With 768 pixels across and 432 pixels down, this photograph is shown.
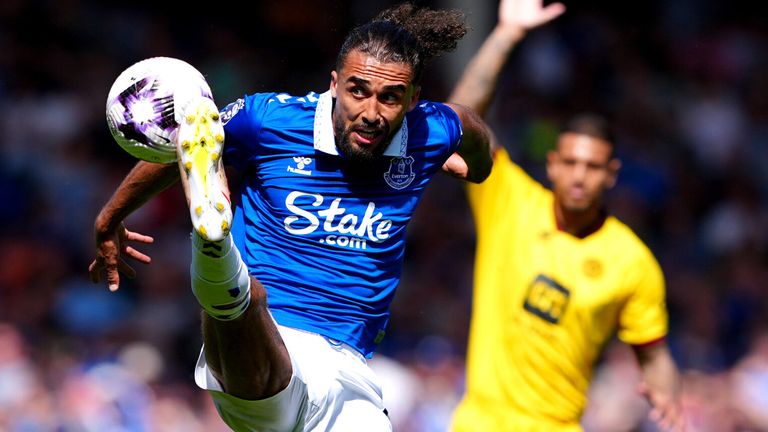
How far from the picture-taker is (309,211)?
4953 mm

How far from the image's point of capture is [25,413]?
29.6ft

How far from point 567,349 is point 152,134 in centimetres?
294

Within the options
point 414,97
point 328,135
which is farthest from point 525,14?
point 328,135

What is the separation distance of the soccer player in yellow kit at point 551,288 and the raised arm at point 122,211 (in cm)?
213

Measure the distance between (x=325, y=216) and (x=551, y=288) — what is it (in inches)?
82.3

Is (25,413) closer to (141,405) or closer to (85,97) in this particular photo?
(141,405)

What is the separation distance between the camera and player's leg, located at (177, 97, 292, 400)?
161 inches

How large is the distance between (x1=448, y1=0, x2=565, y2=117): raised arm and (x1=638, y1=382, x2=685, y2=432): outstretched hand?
1.65 m

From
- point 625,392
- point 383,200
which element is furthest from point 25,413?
point 383,200

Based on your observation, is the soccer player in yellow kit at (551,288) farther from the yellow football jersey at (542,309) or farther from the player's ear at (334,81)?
the player's ear at (334,81)

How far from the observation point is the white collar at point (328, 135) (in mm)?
4938

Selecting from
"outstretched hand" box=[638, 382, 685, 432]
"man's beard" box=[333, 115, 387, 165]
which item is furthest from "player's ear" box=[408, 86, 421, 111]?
"outstretched hand" box=[638, 382, 685, 432]

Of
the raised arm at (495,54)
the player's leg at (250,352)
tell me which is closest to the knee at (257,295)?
the player's leg at (250,352)

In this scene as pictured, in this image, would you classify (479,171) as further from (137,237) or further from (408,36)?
(137,237)
